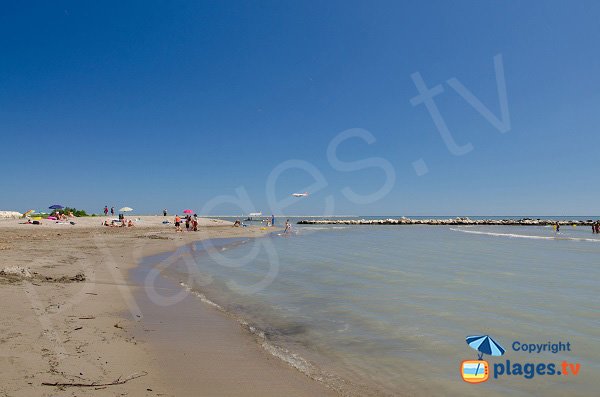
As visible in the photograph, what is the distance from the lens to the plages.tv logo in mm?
4670

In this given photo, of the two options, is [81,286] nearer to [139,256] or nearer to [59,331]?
[59,331]

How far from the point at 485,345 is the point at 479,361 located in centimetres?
49

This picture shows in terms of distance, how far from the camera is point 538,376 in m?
4.65

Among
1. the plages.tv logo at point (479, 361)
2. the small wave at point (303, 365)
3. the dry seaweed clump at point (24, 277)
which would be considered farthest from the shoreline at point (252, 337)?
the dry seaweed clump at point (24, 277)

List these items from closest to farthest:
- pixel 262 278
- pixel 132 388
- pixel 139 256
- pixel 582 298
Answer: pixel 132 388 < pixel 582 298 < pixel 262 278 < pixel 139 256

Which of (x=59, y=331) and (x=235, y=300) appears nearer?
(x=59, y=331)

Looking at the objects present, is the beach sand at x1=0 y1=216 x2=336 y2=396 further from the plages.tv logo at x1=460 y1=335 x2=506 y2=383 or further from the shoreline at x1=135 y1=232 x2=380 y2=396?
the plages.tv logo at x1=460 y1=335 x2=506 y2=383

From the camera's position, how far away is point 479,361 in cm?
512

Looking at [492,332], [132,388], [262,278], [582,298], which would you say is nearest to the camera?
[132,388]

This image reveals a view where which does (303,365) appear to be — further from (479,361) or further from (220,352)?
(479,361)

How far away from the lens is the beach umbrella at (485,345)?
Result: 5.36 m

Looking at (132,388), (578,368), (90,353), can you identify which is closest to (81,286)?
(90,353)

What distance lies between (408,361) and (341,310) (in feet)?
9.44

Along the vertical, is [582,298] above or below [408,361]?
above
